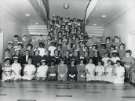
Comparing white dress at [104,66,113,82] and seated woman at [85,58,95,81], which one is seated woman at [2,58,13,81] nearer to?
seated woman at [85,58,95,81]

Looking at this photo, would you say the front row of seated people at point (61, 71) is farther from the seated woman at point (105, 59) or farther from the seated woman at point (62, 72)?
the seated woman at point (105, 59)

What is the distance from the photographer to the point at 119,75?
10344mm

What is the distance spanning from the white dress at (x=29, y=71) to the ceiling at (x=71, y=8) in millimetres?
2555

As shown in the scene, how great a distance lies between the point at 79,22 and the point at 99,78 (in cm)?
836

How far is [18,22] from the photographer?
54.0ft

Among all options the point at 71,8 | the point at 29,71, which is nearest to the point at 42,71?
the point at 29,71

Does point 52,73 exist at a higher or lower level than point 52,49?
lower

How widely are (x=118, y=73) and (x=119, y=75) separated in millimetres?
90

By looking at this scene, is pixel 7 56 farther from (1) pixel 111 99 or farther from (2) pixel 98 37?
(2) pixel 98 37

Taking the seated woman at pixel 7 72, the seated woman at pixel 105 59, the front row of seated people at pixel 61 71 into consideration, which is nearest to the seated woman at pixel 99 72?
the front row of seated people at pixel 61 71

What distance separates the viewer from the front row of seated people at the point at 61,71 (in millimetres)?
10680

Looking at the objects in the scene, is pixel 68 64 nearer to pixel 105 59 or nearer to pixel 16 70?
pixel 105 59

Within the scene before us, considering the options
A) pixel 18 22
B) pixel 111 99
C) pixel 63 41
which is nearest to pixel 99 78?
pixel 63 41

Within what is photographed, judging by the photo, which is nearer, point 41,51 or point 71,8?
point 41,51
